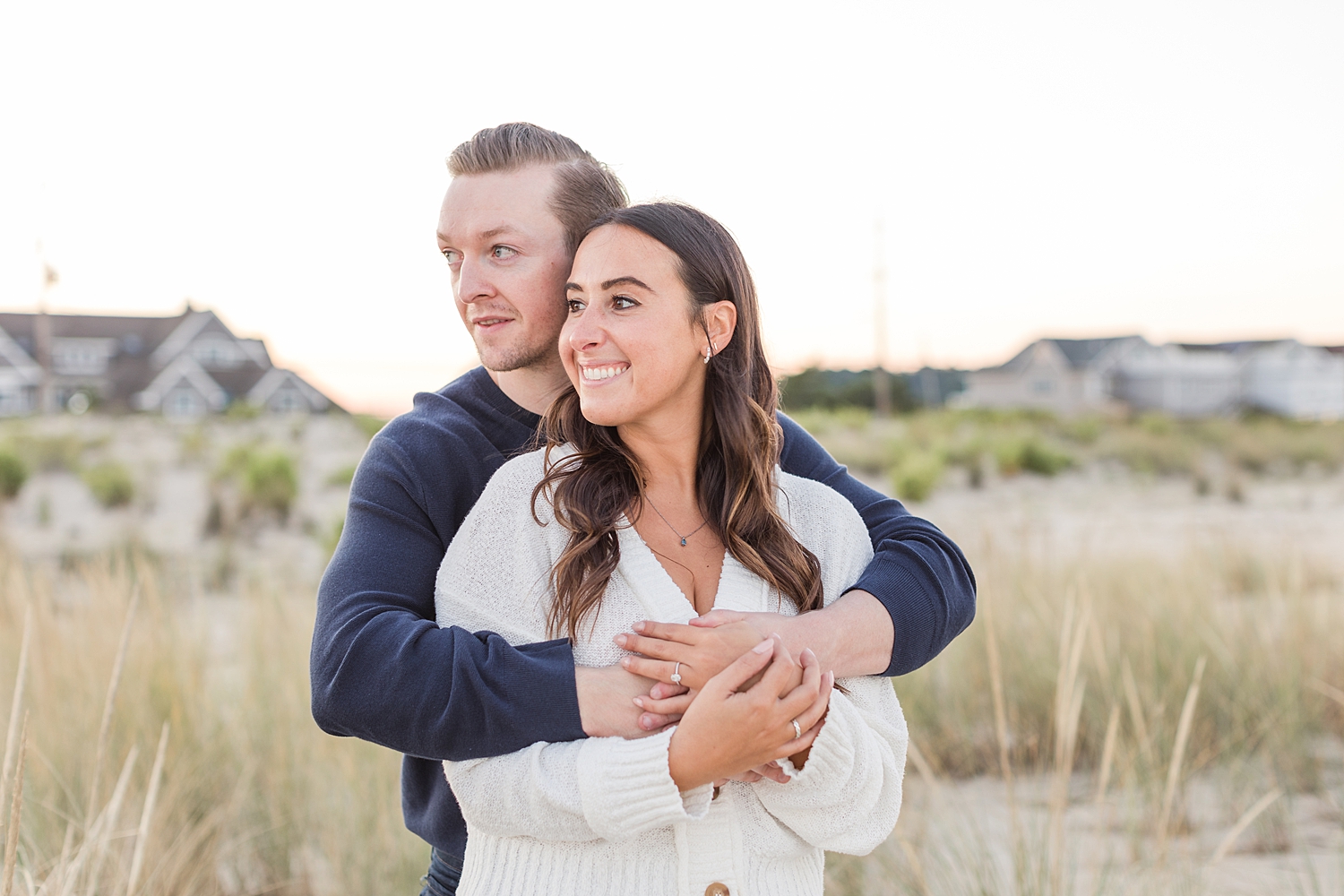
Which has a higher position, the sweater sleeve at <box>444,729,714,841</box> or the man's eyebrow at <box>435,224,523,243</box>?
the man's eyebrow at <box>435,224,523,243</box>

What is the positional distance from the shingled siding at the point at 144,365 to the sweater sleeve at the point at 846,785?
36.0 m

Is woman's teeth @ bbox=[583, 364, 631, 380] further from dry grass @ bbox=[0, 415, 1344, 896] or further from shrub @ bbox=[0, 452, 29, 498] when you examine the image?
shrub @ bbox=[0, 452, 29, 498]

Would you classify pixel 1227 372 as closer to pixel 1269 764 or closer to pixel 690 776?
pixel 1269 764

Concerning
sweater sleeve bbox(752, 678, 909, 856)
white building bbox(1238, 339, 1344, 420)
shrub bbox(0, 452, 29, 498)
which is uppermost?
sweater sleeve bbox(752, 678, 909, 856)

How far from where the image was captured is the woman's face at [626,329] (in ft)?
5.67

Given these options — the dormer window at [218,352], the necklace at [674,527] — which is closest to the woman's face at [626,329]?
the necklace at [674,527]

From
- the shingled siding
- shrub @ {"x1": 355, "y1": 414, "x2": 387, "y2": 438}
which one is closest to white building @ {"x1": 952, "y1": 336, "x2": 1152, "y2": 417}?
shrub @ {"x1": 355, "y1": 414, "x2": 387, "y2": 438}

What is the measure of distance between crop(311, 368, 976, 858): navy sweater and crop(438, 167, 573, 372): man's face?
0.36 feet

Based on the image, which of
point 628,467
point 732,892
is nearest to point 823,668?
point 732,892

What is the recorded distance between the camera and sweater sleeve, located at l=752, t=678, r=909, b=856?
1.56 metres

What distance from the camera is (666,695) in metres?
1.52

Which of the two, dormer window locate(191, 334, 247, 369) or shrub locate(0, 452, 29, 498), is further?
dormer window locate(191, 334, 247, 369)

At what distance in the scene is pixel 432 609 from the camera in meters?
1.74

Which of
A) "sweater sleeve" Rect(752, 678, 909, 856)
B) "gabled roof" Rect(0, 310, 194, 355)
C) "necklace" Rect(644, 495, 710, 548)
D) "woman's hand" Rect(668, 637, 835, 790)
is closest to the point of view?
"woman's hand" Rect(668, 637, 835, 790)
